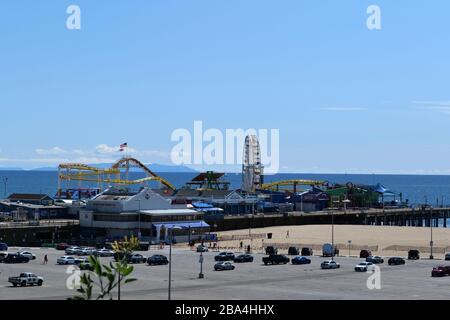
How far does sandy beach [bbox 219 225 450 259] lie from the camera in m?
84.2

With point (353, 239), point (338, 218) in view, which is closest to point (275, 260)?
point (353, 239)

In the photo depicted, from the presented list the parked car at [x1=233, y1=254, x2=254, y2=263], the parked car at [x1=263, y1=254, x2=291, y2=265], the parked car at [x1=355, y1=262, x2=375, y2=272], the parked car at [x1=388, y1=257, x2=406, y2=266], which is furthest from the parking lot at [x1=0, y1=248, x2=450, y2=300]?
the parked car at [x1=233, y1=254, x2=254, y2=263]

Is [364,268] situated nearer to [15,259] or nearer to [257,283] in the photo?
[257,283]

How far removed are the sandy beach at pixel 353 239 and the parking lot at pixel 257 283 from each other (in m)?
14.8

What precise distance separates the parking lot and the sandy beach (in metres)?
14.8

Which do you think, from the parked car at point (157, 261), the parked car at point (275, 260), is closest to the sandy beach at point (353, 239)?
the parked car at point (275, 260)

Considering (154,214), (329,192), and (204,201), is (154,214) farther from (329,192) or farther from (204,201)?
(329,192)

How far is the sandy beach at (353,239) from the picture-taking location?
84.2 metres

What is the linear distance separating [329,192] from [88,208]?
59.9 meters

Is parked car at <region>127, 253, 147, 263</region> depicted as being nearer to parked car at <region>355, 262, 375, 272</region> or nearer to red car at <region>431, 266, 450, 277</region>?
parked car at <region>355, 262, 375, 272</region>

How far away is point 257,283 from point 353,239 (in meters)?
45.7

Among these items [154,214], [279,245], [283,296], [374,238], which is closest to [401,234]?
[374,238]

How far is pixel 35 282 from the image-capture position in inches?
2042

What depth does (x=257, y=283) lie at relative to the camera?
53531 mm
